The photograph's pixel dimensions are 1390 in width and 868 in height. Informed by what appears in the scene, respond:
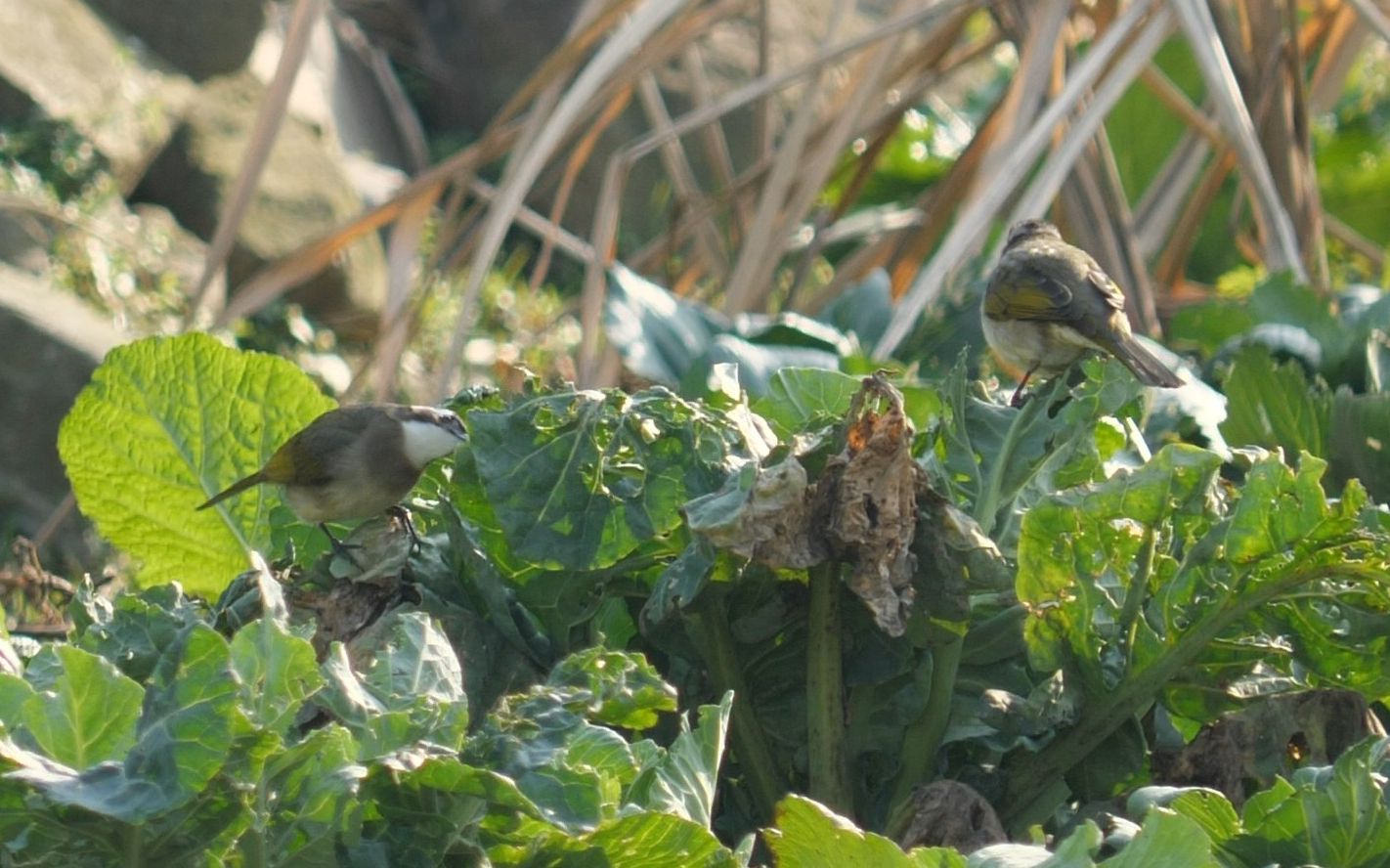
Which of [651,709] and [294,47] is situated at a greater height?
[294,47]

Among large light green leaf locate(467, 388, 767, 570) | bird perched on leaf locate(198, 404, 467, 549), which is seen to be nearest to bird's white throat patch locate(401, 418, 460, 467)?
bird perched on leaf locate(198, 404, 467, 549)

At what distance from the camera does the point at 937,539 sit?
1877mm

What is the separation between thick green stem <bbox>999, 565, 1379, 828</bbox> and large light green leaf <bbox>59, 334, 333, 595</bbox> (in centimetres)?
106

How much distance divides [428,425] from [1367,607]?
1323 millimetres

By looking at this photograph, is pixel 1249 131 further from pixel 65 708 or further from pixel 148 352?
pixel 65 708

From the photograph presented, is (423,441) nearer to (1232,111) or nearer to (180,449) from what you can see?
(180,449)

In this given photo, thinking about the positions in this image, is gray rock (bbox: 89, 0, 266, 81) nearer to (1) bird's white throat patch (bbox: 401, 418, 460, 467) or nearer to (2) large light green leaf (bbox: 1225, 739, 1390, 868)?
(1) bird's white throat patch (bbox: 401, 418, 460, 467)

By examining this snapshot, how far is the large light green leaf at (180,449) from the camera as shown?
2434mm

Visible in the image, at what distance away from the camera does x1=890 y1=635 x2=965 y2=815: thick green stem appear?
1928 mm

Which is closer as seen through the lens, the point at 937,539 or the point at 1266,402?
the point at 937,539

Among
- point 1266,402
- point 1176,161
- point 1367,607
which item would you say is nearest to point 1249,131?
point 1266,402

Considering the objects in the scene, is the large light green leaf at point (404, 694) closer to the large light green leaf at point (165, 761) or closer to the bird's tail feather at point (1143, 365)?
the large light green leaf at point (165, 761)

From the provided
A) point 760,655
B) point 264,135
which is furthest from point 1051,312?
point 264,135

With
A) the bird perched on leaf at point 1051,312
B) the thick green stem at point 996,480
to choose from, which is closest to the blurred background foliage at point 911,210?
the bird perched on leaf at point 1051,312
